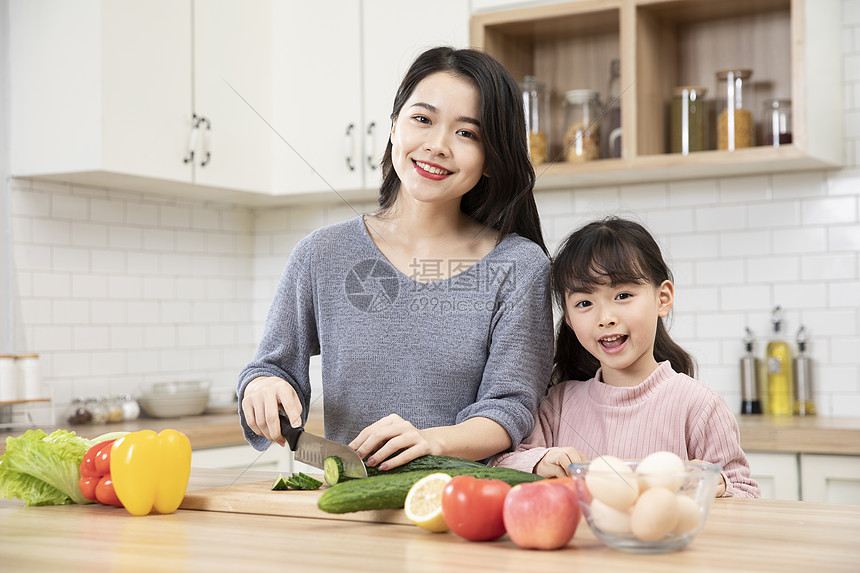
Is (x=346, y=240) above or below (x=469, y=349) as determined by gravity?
above

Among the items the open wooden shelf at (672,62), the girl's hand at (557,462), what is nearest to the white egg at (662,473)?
the girl's hand at (557,462)

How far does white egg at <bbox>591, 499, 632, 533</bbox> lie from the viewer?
100 cm

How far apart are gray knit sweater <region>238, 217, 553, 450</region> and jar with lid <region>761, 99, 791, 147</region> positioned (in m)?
1.56

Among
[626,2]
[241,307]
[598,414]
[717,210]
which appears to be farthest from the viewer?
[241,307]

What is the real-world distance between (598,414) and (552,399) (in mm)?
128

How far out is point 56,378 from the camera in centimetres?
319

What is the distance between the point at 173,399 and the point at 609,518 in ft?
8.42

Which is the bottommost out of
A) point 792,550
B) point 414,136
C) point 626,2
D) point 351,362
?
point 792,550

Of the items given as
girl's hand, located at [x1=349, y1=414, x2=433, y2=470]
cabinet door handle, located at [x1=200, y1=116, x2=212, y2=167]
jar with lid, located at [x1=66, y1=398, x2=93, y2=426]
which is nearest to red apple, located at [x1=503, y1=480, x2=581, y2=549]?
girl's hand, located at [x1=349, y1=414, x2=433, y2=470]

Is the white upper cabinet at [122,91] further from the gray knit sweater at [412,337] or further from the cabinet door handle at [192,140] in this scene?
the gray knit sweater at [412,337]

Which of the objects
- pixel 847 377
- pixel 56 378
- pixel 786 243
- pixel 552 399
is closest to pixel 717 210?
pixel 786 243

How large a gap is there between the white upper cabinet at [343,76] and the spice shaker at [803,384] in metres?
1.52

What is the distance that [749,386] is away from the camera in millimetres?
3078

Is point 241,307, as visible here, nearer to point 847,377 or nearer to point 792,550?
point 847,377
